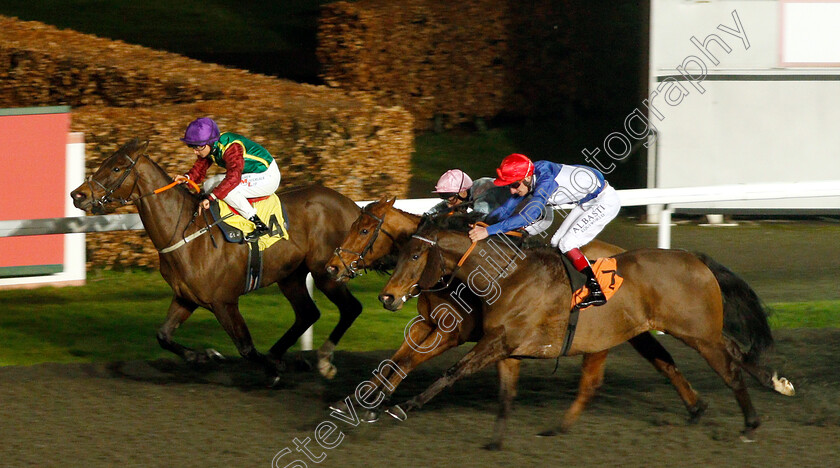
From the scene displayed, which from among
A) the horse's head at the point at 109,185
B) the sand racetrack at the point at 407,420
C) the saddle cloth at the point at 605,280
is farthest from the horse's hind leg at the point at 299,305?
the saddle cloth at the point at 605,280

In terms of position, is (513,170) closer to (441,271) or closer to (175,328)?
(441,271)

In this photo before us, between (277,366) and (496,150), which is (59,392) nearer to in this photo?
(277,366)

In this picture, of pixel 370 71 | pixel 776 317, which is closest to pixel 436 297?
pixel 776 317

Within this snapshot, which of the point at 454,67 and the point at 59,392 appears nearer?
the point at 59,392

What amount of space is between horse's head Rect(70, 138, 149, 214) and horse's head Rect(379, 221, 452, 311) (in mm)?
1732

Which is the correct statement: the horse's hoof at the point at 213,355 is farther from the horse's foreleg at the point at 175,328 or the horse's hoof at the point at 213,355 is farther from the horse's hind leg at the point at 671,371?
the horse's hind leg at the point at 671,371

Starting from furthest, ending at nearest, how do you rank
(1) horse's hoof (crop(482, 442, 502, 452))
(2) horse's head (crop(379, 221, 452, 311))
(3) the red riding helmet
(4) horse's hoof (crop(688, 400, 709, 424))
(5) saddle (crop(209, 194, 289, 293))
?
(5) saddle (crop(209, 194, 289, 293)), (4) horse's hoof (crop(688, 400, 709, 424)), (3) the red riding helmet, (2) horse's head (crop(379, 221, 452, 311)), (1) horse's hoof (crop(482, 442, 502, 452))

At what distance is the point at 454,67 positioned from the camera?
12141mm

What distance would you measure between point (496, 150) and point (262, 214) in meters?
6.72

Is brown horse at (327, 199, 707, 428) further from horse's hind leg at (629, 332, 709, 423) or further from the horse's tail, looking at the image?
the horse's tail

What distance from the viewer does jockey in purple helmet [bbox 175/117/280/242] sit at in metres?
5.69

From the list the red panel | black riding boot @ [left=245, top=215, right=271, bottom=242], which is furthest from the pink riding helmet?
the red panel

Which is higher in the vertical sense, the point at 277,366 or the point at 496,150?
the point at 496,150

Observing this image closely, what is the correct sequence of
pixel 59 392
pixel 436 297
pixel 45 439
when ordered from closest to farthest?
pixel 45 439 < pixel 436 297 < pixel 59 392
